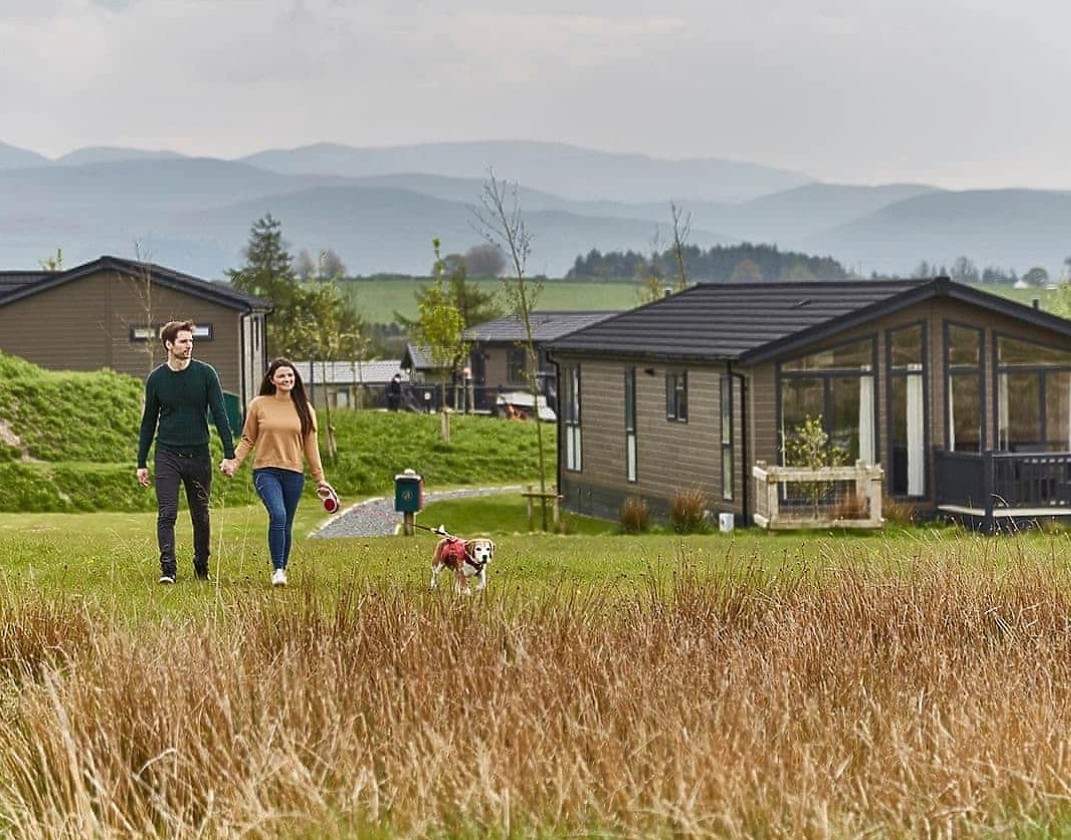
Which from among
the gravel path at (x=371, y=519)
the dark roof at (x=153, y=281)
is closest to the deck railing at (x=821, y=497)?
the gravel path at (x=371, y=519)

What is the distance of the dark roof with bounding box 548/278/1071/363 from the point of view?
2936 centimetres

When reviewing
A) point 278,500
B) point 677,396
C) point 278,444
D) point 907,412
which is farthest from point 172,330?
point 677,396

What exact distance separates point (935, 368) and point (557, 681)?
21.8 meters

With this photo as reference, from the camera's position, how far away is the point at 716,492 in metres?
30.2

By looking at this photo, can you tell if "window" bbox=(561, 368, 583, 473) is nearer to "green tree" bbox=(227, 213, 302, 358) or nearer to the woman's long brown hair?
the woman's long brown hair

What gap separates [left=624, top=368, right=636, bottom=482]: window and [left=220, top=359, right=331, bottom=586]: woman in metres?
18.3

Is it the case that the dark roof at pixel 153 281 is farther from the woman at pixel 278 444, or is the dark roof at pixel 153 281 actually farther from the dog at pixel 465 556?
the dog at pixel 465 556

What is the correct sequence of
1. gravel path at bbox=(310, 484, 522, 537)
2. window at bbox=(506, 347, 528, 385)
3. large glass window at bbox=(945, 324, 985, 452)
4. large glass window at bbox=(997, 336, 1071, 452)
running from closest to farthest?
gravel path at bbox=(310, 484, 522, 537)
large glass window at bbox=(945, 324, 985, 452)
large glass window at bbox=(997, 336, 1071, 452)
window at bbox=(506, 347, 528, 385)

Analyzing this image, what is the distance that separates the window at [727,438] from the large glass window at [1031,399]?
4.23m

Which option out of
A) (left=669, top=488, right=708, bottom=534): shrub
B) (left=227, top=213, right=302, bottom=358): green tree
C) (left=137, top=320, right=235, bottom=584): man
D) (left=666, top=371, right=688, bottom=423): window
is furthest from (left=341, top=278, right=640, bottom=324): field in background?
(left=137, top=320, right=235, bottom=584): man

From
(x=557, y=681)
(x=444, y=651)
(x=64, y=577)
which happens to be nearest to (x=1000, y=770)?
(x=557, y=681)

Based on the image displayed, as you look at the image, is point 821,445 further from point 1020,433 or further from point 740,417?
point 1020,433

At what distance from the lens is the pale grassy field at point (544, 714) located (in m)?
8.36

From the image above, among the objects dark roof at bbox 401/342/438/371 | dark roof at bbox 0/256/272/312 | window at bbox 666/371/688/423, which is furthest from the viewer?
dark roof at bbox 401/342/438/371
